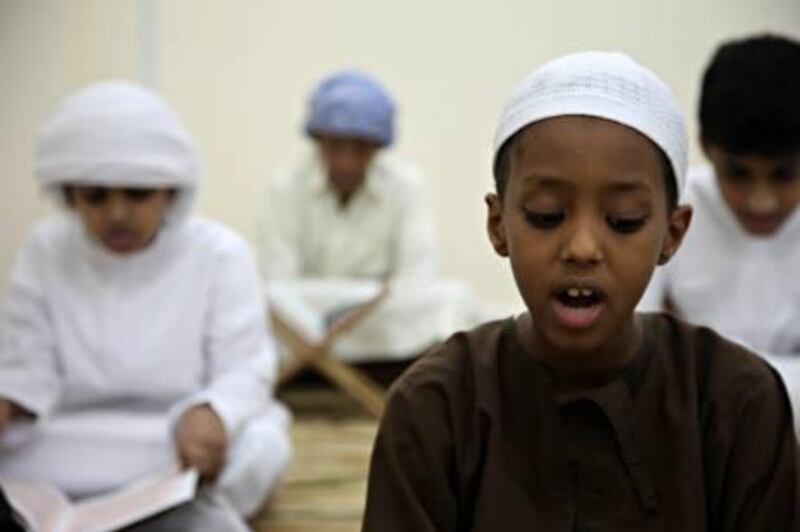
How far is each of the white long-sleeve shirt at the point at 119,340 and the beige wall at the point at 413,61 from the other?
261 cm

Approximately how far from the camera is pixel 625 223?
4.51 ft

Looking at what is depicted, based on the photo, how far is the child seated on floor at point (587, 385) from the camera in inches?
53.8

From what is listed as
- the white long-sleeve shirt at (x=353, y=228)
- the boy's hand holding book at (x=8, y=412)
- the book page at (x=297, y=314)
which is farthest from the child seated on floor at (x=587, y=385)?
the white long-sleeve shirt at (x=353, y=228)

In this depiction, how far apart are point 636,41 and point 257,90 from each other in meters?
1.60

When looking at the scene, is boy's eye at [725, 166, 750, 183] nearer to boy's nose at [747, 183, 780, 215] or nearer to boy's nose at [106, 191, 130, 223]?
boy's nose at [747, 183, 780, 215]

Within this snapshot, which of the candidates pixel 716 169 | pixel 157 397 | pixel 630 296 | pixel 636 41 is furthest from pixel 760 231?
pixel 636 41

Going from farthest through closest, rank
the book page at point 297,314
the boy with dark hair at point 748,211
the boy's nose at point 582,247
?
the book page at point 297,314
the boy with dark hair at point 748,211
the boy's nose at point 582,247

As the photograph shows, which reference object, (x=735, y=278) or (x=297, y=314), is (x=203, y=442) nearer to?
(x=735, y=278)

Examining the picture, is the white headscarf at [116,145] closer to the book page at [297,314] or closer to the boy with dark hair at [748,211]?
the boy with dark hair at [748,211]

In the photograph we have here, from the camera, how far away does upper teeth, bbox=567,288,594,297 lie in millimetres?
1366

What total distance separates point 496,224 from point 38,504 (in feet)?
4.36

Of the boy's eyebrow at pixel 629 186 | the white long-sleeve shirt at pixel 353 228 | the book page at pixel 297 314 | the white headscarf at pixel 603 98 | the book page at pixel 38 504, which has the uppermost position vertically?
the white headscarf at pixel 603 98

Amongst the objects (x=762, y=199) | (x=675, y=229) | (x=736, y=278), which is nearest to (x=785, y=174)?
(x=762, y=199)

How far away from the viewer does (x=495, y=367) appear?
1.50 meters
